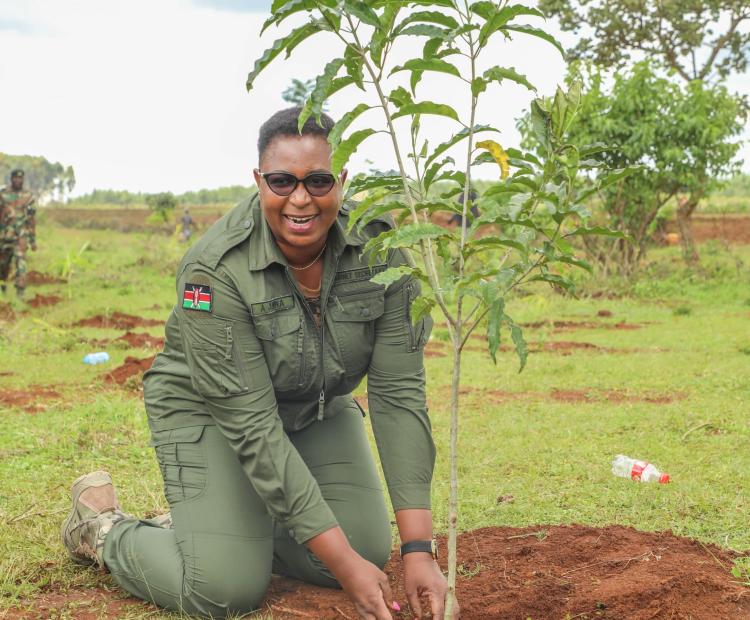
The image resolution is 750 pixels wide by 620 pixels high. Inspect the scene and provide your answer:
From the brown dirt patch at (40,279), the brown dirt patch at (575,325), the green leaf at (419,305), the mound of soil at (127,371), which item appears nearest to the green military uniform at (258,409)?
the green leaf at (419,305)

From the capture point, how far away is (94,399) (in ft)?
20.2

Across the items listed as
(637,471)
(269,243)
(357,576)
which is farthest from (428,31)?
(637,471)

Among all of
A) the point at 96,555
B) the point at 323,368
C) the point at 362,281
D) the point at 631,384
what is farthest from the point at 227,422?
the point at 631,384

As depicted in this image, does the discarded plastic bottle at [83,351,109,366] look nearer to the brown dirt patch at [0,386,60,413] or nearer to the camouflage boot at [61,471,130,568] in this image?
the brown dirt patch at [0,386,60,413]

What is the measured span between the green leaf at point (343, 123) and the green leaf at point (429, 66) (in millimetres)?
113

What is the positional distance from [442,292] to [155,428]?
4.50 ft

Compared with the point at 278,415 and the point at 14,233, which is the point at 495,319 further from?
the point at 14,233

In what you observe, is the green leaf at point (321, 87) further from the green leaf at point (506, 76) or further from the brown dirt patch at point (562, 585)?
the brown dirt patch at point (562, 585)

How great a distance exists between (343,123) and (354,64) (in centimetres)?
13

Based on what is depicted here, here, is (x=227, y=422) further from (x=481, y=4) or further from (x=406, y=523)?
(x=481, y=4)

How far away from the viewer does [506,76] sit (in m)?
2.09

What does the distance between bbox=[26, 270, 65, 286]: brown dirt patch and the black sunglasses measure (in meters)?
13.4

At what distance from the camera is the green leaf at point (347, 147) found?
7.07ft

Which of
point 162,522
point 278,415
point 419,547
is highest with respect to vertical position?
point 278,415
